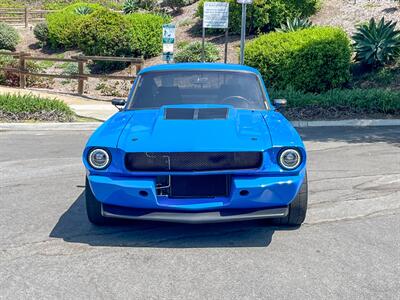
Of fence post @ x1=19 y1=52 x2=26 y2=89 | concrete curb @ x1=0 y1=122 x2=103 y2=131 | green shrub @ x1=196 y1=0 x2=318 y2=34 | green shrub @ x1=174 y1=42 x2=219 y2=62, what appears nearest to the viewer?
concrete curb @ x1=0 y1=122 x2=103 y2=131

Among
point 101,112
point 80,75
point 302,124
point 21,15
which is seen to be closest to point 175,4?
point 80,75

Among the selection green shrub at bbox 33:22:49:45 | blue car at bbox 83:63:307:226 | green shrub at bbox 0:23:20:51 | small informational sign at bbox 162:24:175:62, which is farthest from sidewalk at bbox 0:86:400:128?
green shrub at bbox 33:22:49:45

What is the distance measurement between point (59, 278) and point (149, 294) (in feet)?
2.49

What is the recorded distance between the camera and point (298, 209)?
5383mm

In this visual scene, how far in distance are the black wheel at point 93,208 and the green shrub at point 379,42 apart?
12.2 meters

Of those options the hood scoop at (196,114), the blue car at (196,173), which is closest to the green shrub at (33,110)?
the hood scoop at (196,114)

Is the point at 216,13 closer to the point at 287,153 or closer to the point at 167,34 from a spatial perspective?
the point at 167,34

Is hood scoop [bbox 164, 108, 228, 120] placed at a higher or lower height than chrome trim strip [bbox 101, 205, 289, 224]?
higher

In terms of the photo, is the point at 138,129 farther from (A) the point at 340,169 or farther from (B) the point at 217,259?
(A) the point at 340,169

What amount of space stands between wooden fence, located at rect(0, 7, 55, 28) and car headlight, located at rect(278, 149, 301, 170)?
3425 centimetres

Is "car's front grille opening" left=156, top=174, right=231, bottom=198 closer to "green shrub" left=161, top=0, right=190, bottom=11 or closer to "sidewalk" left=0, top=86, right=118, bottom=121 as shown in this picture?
"sidewalk" left=0, top=86, right=118, bottom=121

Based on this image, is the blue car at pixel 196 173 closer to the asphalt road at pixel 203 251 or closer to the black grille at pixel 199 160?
the black grille at pixel 199 160

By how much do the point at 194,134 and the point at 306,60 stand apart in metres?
10.8

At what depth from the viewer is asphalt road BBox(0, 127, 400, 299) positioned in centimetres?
423
